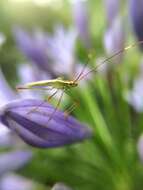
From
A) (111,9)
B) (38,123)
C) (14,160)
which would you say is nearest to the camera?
(38,123)

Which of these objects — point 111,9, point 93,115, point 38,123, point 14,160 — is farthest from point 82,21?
point 38,123

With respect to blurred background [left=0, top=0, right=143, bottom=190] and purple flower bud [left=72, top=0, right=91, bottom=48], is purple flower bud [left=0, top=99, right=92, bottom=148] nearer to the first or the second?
blurred background [left=0, top=0, right=143, bottom=190]

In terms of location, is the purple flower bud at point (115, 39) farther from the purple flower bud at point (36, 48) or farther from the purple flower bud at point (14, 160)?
the purple flower bud at point (14, 160)

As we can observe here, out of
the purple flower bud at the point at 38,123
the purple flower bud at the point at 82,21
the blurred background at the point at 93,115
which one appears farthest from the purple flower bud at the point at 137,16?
the purple flower bud at the point at 38,123

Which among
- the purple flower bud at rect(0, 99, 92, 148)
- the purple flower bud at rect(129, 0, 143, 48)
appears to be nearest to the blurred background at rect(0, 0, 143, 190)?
the purple flower bud at rect(129, 0, 143, 48)

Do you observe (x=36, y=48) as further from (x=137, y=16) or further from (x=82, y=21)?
(x=137, y=16)

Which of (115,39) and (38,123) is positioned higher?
(115,39)
